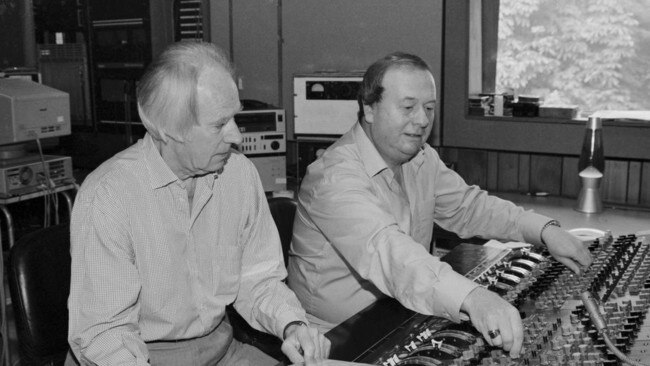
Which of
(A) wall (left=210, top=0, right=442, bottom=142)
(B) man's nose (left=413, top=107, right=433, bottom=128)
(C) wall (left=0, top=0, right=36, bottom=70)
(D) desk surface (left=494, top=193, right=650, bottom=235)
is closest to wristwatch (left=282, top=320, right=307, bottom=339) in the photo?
(B) man's nose (left=413, top=107, right=433, bottom=128)

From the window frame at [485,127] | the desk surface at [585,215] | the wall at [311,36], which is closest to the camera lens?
the desk surface at [585,215]

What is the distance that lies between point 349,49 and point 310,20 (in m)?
0.27

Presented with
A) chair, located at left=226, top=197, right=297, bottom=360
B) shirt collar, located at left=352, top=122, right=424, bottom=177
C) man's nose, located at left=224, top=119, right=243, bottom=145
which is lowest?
chair, located at left=226, top=197, right=297, bottom=360

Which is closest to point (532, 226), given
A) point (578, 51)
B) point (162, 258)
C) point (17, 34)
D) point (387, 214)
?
point (387, 214)

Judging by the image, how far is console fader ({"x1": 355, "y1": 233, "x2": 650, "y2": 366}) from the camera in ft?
4.29

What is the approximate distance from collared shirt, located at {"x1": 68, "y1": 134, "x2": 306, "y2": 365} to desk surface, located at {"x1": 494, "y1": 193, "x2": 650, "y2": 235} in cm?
136

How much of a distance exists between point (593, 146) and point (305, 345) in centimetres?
191

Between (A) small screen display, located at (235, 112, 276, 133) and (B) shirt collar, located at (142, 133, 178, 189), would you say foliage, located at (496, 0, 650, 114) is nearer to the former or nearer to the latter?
(A) small screen display, located at (235, 112, 276, 133)

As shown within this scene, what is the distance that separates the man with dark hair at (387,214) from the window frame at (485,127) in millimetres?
1022

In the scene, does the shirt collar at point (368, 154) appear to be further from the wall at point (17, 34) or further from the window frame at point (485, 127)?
the wall at point (17, 34)

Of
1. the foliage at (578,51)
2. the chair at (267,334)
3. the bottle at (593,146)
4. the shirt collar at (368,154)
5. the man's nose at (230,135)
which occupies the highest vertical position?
the foliage at (578,51)

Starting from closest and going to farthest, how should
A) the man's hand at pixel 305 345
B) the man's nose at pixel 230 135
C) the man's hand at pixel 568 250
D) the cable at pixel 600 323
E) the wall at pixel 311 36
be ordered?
the cable at pixel 600 323
the man's hand at pixel 305 345
the man's nose at pixel 230 135
the man's hand at pixel 568 250
the wall at pixel 311 36

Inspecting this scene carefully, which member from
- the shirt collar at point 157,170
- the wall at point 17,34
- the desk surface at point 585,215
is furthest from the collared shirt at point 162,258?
the wall at point 17,34

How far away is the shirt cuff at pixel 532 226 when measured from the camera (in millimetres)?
2074
